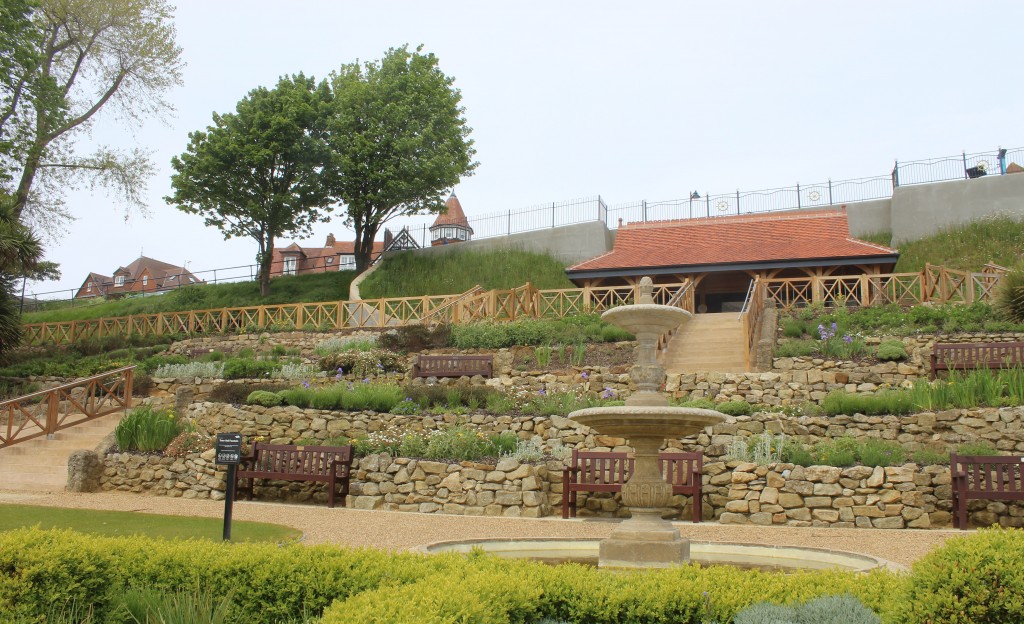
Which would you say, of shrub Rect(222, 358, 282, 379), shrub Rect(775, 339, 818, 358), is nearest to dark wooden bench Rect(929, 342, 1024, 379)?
shrub Rect(775, 339, 818, 358)

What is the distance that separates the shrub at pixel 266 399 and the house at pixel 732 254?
15.0 metres

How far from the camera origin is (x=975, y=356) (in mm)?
14625

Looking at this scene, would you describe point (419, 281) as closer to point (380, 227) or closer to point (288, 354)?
point (380, 227)

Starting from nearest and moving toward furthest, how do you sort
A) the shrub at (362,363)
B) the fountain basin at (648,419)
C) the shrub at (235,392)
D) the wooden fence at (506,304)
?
the fountain basin at (648,419)
the shrub at (235,392)
the shrub at (362,363)
the wooden fence at (506,304)

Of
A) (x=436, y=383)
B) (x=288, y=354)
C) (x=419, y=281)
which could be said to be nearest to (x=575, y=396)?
(x=436, y=383)

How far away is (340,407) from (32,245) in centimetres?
1197

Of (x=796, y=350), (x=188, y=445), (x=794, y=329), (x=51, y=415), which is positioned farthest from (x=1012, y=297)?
(x=51, y=415)

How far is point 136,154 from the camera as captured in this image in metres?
29.6

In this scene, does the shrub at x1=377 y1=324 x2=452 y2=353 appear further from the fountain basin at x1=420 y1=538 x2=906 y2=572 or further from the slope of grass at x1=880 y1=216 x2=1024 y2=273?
the slope of grass at x1=880 y1=216 x2=1024 y2=273

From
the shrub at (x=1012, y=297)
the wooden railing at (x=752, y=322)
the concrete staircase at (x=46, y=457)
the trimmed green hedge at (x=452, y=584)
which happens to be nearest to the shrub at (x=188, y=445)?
the concrete staircase at (x=46, y=457)

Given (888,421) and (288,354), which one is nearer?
(888,421)

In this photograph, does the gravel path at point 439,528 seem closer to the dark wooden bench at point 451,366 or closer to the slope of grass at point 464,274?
the dark wooden bench at point 451,366

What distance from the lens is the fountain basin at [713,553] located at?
7.46 meters

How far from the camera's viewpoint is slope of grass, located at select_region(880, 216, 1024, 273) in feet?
93.1
